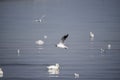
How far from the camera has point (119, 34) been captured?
3978 centimetres

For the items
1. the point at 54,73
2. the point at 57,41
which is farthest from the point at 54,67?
the point at 57,41

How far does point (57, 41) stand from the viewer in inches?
1446

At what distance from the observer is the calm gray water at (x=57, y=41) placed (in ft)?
90.7

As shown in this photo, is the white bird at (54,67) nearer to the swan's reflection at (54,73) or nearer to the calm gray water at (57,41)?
the swan's reflection at (54,73)

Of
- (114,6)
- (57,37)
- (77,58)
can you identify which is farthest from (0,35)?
(114,6)

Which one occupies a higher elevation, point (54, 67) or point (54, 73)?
point (54, 67)

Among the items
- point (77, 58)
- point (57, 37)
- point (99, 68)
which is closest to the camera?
point (99, 68)

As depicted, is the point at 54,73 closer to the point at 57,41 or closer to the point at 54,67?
the point at 54,67

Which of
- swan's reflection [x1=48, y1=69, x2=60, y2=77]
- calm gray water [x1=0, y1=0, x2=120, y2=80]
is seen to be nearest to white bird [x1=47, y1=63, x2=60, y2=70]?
swan's reflection [x1=48, y1=69, x2=60, y2=77]

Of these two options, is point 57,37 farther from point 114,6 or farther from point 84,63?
point 114,6

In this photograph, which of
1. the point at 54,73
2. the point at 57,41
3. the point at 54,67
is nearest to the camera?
the point at 54,73

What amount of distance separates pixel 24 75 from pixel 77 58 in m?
4.99

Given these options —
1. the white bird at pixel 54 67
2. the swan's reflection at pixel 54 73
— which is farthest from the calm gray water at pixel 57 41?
the white bird at pixel 54 67

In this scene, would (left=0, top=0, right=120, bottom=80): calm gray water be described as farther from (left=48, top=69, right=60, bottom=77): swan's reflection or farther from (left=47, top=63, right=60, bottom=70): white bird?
(left=47, top=63, right=60, bottom=70): white bird
